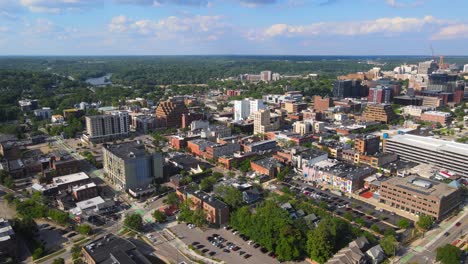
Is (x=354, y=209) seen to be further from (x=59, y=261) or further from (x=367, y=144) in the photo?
(x=59, y=261)

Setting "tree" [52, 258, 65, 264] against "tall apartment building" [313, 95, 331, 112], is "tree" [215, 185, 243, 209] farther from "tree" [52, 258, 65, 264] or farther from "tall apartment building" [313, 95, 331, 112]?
"tall apartment building" [313, 95, 331, 112]

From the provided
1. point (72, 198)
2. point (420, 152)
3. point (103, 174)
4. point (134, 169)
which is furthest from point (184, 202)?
point (420, 152)

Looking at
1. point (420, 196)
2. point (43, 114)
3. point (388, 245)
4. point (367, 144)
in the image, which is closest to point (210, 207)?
point (388, 245)

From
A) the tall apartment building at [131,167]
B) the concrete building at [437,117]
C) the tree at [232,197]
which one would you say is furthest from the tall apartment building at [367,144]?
the concrete building at [437,117]

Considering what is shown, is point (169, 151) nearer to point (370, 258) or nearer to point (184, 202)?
point (184, 202)

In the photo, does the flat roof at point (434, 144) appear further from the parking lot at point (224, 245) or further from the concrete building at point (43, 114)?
the concrete building at point (43, 114)

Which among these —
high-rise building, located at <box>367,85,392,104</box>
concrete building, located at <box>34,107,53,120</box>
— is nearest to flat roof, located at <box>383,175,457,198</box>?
high-rise building, located at <box>367,85,392,104</box>

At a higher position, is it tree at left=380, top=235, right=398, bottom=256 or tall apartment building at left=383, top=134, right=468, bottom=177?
tall apartment building at left=383, top=134, right=468, bottom=177
